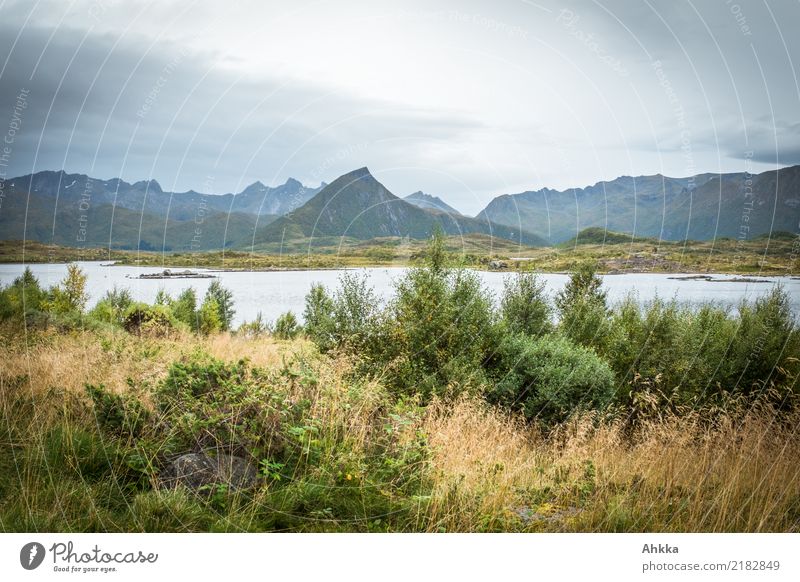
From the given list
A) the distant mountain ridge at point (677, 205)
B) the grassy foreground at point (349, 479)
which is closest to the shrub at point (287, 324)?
the distant mountain ridge at point (677, 205)

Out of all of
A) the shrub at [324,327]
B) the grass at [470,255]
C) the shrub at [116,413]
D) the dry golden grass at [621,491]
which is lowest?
the dry golden grass at [621,491]

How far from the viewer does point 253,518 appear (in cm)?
495

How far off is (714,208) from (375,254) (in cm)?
603

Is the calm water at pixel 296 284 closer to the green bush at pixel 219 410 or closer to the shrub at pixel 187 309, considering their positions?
the shrub at pixel 187 309

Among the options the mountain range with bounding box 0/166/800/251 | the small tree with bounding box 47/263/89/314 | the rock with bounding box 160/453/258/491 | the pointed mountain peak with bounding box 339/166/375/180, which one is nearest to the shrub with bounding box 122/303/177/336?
the small tree with bounding box 47/263/89/314

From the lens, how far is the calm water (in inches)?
383

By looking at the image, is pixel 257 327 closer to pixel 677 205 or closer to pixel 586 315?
pixel 586 315

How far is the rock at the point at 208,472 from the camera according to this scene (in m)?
5.07

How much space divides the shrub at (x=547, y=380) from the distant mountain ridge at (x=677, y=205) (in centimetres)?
250

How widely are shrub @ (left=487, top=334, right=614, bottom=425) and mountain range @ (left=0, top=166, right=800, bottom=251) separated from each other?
246 centimetres

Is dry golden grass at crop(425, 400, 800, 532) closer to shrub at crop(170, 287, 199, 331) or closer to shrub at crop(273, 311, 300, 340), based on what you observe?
shrub at crop(170, 287, 199, 331)

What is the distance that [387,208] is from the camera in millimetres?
11625

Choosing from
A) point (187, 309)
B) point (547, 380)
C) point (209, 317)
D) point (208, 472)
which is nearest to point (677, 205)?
point (547, 380)

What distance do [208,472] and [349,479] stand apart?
1.37 m
